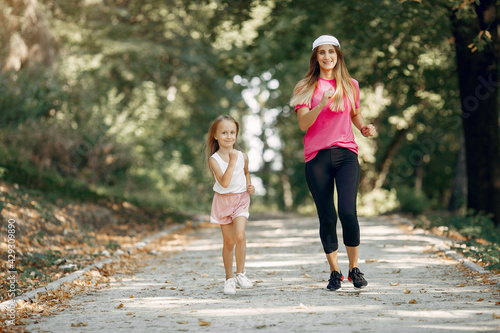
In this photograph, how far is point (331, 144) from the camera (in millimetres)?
6219

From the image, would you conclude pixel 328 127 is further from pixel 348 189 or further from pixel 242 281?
pixel 242 281

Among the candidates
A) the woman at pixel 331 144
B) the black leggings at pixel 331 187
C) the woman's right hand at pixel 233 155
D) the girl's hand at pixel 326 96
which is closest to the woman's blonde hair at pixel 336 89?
the woman at pixel 331 144

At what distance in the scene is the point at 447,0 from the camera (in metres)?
11.3

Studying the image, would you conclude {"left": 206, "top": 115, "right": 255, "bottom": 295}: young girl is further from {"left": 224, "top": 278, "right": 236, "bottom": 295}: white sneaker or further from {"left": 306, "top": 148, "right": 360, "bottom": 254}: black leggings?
{"left": 306, "top": 148, "right": 360, "bottom": 254}: black leggings

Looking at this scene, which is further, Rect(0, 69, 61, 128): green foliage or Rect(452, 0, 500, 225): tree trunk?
Rect(0, 69, 61, 128): green foliage

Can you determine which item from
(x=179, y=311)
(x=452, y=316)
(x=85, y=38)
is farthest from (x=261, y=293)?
(x=85, y=38)

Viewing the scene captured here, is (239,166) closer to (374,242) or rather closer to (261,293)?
(261,293)

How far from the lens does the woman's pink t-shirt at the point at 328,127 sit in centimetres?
624

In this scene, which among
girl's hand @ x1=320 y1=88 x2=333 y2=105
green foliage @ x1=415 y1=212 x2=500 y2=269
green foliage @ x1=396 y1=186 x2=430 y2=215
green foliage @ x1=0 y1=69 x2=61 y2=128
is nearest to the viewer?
girl's hand @ x1=320 y1=88 x2=333 y2=105

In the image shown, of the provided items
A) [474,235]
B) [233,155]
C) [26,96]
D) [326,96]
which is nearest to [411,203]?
[474,235]

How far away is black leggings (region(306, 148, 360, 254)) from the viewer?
6.23 metres

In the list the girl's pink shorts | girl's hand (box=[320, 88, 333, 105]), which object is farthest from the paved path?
girl's hand (box=[320, 88, 333, 105])

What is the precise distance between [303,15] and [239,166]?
12.8 metres

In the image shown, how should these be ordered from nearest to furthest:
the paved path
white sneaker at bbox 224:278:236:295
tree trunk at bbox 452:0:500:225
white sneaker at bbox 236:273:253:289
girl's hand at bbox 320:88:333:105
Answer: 1. the paved path
2. girl's hand at bbox 320:88:333:105
3. white sneaker at bbox 224:278:236:295
4. white sneaker at bbox 236:273:253:289
5. tree trunk at bbox 452:0:500:225
